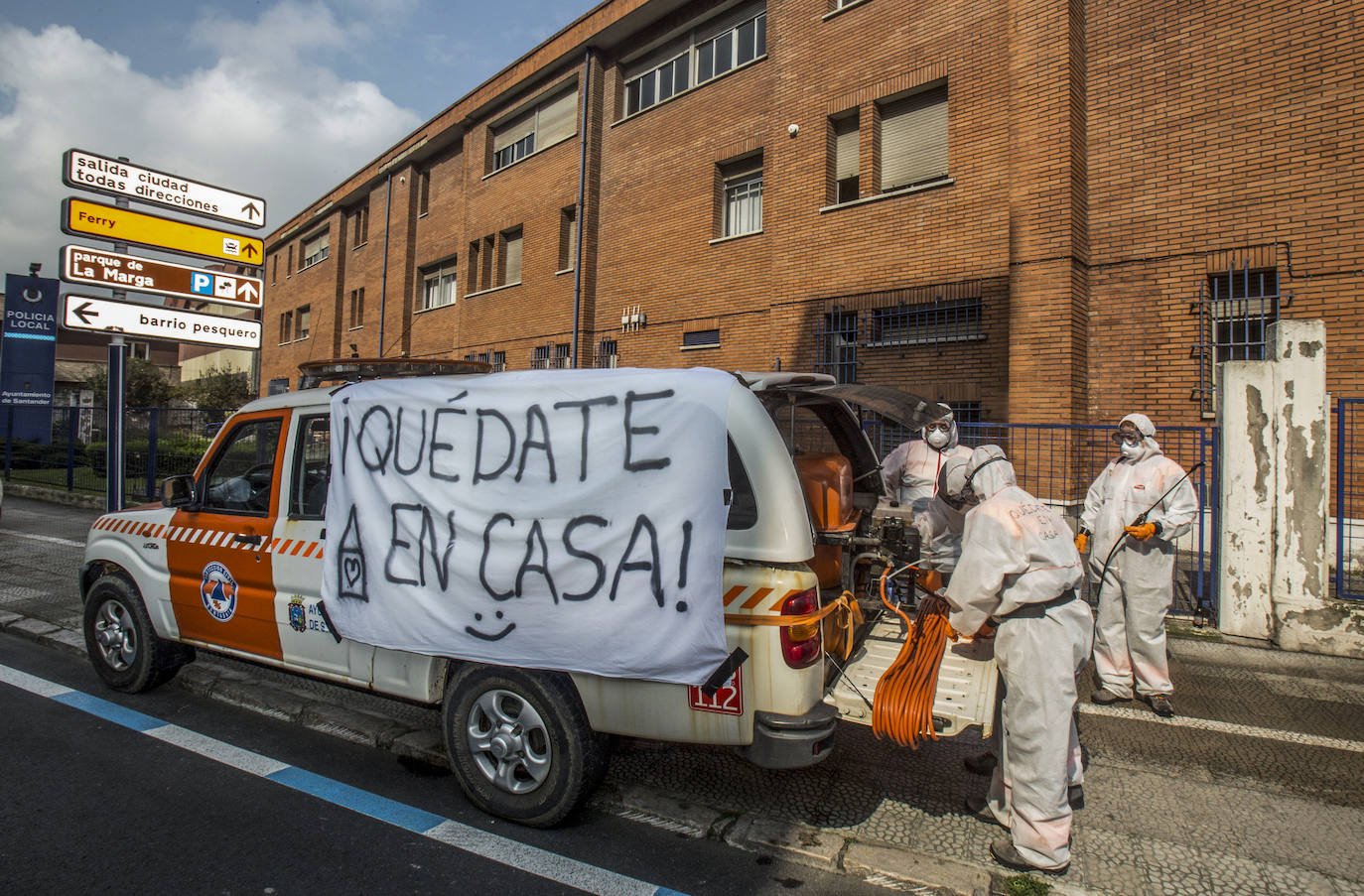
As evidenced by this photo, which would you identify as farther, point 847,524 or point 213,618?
point 213,618

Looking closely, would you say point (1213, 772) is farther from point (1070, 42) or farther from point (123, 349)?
point (123, 349)

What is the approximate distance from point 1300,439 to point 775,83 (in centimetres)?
955

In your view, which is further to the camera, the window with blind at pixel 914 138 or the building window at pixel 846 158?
the building window at pixel 846 158

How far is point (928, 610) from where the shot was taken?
410 cm

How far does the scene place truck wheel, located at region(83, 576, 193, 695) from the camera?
4.64 meters

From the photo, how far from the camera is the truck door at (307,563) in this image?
371cm

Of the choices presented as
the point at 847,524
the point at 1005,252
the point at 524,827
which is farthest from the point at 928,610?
the point at 1005,252

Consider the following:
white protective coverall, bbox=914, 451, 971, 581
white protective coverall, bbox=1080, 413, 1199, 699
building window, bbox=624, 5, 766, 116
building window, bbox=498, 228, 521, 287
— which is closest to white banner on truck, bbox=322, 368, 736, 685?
white protective coverall, bbox=914, 451, 971, 581

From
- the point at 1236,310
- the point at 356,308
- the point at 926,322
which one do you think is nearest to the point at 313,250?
the point at 356,308

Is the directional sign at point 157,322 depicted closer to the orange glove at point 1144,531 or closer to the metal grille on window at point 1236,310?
the orange glove at point 1144,531

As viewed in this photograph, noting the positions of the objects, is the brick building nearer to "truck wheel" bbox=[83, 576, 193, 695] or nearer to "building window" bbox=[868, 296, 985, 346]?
"building window" bbox=[868, 296, 985, 346]

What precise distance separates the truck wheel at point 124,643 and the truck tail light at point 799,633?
165 inches

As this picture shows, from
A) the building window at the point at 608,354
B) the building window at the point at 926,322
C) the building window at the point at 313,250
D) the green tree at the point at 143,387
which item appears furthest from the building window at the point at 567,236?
the green tree at the point at 143,387

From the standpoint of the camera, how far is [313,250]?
3011cm
